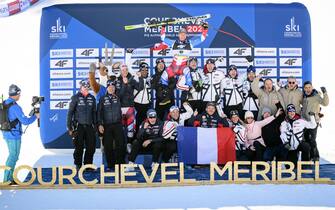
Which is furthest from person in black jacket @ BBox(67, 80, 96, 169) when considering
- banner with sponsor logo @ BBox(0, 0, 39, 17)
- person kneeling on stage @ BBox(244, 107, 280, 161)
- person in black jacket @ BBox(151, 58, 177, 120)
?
banner with sponsor logo @ BBox(0, 0, 39, 17)

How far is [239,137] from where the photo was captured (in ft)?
29.7

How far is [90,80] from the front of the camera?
9.63 metres

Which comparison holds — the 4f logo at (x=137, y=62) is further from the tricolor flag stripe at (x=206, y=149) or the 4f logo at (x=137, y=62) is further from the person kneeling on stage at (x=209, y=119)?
the tricolor flag stripe at (x=206, y=149)

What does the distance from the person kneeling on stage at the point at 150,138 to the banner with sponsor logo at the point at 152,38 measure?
5.02 feet

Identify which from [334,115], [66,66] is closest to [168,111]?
[66,66]

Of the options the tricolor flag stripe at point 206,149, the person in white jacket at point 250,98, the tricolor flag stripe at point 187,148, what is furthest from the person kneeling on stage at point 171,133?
the person in white jacket at point 250,98

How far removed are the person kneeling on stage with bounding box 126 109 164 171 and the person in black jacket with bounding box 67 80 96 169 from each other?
0.72m

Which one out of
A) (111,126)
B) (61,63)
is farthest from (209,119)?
(61,63)

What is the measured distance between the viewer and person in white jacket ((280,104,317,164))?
8.80m

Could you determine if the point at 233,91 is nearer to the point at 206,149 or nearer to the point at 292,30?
the point at 206,149

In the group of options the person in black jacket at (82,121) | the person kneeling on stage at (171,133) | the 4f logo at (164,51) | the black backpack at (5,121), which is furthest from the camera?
the 4f logo at (164,51)

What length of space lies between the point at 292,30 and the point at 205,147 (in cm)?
309

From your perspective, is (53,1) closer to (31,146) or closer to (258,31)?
(31,146)

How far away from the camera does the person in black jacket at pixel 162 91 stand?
9703mm
